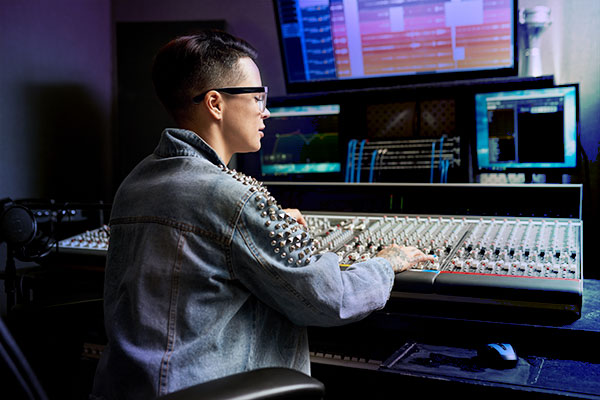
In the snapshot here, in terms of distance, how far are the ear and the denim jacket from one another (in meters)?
0.20

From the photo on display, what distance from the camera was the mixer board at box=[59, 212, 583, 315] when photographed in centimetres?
121

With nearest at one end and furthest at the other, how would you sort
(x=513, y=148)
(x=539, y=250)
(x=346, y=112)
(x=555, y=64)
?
(x=539, y=250)
(x=513, y=148)
(x=555, y=64)
(x=346, y=112)

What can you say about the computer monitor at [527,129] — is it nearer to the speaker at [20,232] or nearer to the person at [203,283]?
the person at [203,283]

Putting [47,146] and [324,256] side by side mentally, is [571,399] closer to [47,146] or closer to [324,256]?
[324,256]

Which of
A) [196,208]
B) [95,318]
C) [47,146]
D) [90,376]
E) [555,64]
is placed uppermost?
[555,64]

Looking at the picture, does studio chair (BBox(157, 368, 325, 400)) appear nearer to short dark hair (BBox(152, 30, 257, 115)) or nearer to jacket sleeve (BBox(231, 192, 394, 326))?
jacket sleeve (BBox(231, 192, 394, 326))

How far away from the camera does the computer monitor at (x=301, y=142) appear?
2.17 meters

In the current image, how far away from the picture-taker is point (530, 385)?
3.76ft

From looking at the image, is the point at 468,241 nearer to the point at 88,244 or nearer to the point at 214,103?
the point at 214,103

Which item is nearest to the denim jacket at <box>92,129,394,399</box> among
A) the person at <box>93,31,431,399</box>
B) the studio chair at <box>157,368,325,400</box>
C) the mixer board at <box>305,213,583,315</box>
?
the person at <box>93,31,431,399</box>

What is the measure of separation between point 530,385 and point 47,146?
2.19m

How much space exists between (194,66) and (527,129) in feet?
3.82

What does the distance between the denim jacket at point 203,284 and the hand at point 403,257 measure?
21 centimetres

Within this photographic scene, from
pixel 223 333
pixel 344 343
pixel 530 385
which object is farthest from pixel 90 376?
pixel 530 385
